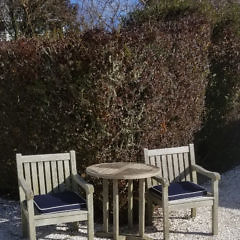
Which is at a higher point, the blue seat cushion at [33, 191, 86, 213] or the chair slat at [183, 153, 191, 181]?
the chair slat at [183, 153, 191, 181]

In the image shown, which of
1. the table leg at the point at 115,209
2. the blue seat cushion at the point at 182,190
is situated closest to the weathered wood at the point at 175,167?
the blue seat cushion at the point at 182,190

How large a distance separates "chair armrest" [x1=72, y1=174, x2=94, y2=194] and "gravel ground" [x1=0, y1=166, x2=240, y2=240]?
670 mm

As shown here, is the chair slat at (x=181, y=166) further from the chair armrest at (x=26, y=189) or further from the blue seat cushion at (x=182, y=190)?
the chair armrest at (x=26, y=189)

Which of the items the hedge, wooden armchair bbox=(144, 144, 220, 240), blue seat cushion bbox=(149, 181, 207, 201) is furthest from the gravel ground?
the hedge

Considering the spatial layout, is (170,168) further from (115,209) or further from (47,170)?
(47,170)

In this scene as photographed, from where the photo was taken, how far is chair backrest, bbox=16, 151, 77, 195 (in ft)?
14.7

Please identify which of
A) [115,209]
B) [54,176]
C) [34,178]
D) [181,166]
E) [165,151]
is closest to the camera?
[115,209]

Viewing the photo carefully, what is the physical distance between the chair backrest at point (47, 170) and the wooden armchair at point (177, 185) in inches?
35.2

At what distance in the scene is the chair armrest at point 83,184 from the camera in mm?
4105

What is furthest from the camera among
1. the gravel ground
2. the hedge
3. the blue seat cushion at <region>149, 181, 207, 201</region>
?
the hedge

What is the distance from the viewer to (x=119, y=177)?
4094 mm

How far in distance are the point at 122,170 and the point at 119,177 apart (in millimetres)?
225

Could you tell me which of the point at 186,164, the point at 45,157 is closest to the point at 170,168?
the point at 186,164

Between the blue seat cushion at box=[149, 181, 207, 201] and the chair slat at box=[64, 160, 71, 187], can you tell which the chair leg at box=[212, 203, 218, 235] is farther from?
the chair slat at box=[64, 160, 71, 187]
